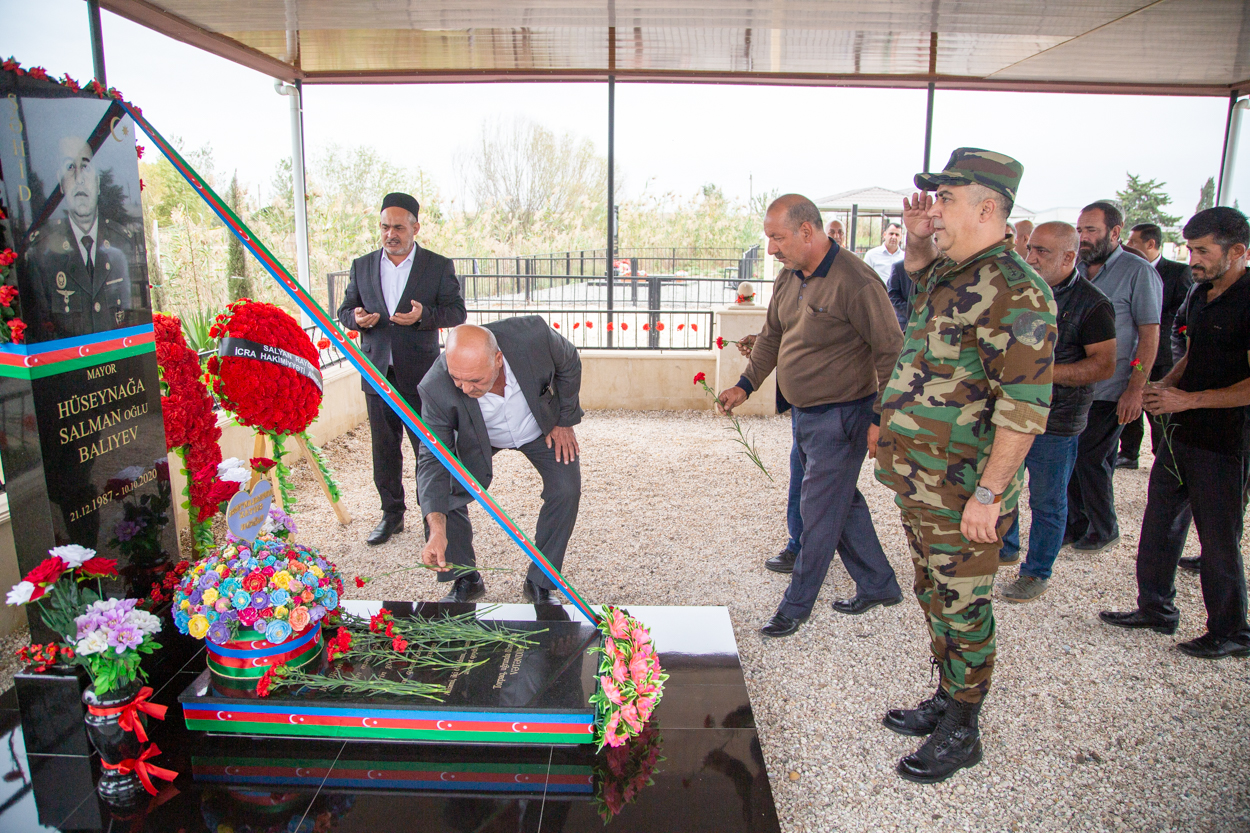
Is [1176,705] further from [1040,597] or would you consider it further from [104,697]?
[104,697]

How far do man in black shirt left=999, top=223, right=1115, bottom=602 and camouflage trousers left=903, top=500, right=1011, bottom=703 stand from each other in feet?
3.66

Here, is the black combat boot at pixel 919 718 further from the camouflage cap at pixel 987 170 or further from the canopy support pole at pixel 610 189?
the canopy support pole at pixel 610 189

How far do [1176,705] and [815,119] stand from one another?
21.7ft

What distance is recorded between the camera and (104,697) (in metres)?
2.21

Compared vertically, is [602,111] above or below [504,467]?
above

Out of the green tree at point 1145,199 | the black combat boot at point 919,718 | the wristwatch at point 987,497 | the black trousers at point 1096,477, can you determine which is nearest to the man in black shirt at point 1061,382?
the black trousers at point 1096,477

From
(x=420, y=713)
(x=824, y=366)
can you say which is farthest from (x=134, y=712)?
(x=824, y=366)

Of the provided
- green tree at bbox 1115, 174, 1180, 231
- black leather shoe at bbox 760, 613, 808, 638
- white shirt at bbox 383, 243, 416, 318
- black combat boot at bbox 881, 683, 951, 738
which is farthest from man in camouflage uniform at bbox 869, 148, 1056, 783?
green tree at bbox 1115, 174, 1180, 231

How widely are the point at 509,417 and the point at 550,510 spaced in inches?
19.3

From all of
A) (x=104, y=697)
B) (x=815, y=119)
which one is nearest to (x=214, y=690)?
(x=104, y=697)

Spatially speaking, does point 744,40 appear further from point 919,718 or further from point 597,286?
point 919,718

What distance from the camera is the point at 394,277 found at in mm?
4547

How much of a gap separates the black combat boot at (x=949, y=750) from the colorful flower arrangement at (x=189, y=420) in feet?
9.87

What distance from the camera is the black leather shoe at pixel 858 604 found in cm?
359
